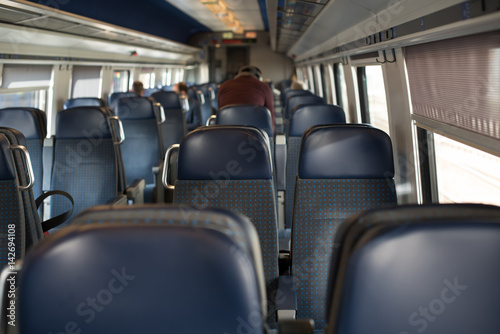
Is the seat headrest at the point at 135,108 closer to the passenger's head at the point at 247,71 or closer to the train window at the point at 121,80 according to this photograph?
the passenger's head at the point at 247,71

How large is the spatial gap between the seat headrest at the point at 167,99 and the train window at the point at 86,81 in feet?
5.28

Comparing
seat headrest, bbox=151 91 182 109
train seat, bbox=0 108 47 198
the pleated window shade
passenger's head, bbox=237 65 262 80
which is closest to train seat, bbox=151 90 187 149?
seat headrest, bbox=151 91 182 109

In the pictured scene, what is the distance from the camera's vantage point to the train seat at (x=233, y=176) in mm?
2871

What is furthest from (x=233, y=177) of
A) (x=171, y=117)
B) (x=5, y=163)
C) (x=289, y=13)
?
(x=171, y=117)

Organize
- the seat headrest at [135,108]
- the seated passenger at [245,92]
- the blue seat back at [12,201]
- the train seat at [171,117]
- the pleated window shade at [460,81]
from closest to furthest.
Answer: the pleated window shade at [460,81] < the blue seat back at [12,201] < the seated passenger at [245,92] < the seat headrest at [135,108] < the train seat at [171,117]

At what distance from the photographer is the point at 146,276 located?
124cm

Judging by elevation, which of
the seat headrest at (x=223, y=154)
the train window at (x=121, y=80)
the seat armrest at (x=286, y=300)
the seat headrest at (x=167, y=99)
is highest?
the train window at (x=121, y=80)

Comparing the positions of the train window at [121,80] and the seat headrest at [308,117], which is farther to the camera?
the train window at [121,80]

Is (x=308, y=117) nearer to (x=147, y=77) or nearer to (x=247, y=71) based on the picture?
(x=247, y=71)

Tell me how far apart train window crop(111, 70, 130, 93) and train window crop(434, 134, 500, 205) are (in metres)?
9.22

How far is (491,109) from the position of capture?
2.45m

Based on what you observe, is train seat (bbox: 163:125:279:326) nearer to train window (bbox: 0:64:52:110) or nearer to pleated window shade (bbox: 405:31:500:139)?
pleated window shade (bbox: 405:31:500:139)

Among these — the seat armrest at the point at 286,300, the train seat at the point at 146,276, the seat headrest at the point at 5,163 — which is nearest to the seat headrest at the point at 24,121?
the seat headrest at the point at 5,163

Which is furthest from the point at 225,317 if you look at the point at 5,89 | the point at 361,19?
the point at 5,89
